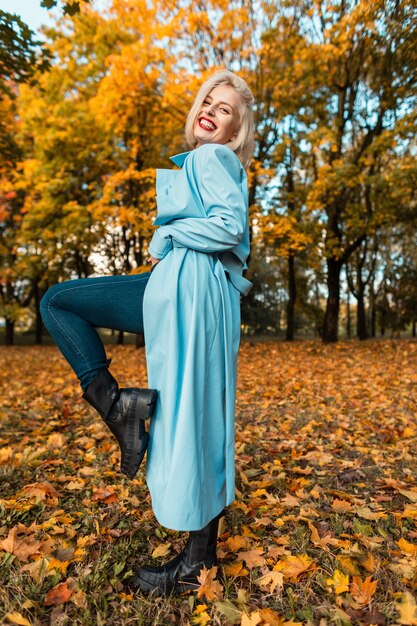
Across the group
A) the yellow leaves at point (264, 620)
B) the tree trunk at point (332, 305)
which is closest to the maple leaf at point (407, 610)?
the yellow leaves at point (264, 620)

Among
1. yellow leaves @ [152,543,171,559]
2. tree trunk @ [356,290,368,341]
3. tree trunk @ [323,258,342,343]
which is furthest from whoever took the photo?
tree trunk @ [356,290,368,341]

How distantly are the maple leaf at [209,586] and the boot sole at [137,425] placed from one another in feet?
1.71

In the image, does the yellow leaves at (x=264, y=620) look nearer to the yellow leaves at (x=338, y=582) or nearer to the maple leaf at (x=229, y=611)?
the maple leaf at (x=229, y=611)

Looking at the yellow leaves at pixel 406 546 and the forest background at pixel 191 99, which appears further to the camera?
the forest background at pixel 191 99

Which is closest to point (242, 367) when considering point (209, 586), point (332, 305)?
point (332, 305)

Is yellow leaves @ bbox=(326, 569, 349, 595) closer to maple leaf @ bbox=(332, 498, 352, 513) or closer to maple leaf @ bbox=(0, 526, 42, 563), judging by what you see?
maple leaf @ bbox=(332, 498, 352, 513)

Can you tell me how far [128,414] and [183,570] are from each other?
714 mm

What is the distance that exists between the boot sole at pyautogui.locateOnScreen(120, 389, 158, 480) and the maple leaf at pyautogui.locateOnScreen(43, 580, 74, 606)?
0.54 metres

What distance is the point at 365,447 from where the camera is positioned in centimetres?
369

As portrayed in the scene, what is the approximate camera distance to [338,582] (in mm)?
1803

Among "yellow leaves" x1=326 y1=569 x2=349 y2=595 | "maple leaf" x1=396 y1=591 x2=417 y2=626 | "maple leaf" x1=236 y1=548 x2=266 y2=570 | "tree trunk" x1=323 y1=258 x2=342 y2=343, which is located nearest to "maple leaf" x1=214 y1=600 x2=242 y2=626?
"maple leaf" x1=236 y1=548 x2=266 y2=570

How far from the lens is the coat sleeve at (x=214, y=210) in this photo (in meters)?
1.72

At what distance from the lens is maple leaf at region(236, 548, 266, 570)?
200 centimetres

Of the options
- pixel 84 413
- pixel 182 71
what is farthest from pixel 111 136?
pixel 84 413
